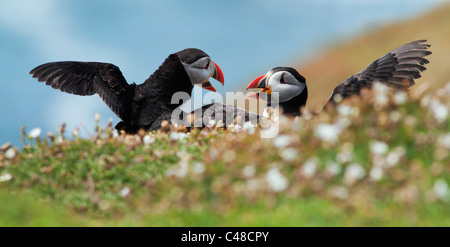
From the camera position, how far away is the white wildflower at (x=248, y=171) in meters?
5.80

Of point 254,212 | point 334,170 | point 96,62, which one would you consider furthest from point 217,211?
point 96,62

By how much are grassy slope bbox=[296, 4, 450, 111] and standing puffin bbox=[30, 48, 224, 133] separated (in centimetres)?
1380

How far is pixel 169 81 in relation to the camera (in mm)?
10062

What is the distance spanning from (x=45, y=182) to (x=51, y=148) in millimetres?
895

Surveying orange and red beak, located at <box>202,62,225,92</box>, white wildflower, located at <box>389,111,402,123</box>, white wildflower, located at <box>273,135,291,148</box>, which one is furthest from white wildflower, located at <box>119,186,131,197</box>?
orange and red beak, located at <box>202,62,225,92</box>

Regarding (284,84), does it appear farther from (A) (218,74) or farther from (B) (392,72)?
(B) (392,72)

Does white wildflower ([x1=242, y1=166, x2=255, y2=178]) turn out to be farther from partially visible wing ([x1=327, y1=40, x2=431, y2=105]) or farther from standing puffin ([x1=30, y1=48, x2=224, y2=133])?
standing puffin ([x1=30, y1=48, x2=224, y2=133])

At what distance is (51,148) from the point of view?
8039mm

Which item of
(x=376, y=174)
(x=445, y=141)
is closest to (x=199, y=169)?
(x=376, y=174)

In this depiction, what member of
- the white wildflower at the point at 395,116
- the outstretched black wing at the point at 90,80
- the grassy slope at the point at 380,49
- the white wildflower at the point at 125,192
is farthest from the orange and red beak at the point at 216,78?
the grassy slope at the point at 380,49

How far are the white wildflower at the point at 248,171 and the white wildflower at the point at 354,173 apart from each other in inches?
38.4

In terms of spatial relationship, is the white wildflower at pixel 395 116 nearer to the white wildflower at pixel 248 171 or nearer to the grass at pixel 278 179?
the grass at pixel 278 179

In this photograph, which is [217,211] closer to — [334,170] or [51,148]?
[334,170]

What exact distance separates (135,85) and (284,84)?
3013 mm
